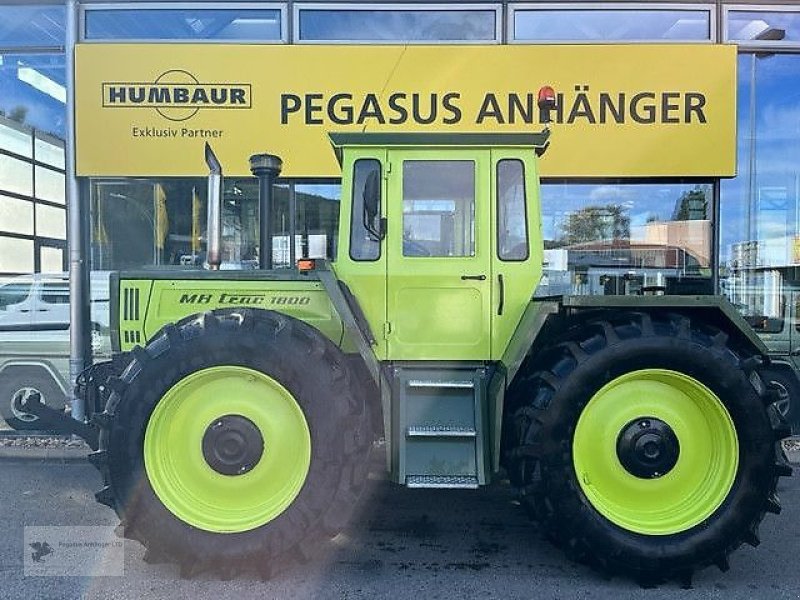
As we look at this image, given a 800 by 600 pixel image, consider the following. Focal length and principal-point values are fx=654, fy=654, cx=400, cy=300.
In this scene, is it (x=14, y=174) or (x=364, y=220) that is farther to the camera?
(x=14, y=174)

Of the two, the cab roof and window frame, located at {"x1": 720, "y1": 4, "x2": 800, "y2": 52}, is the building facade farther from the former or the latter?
the cab roof

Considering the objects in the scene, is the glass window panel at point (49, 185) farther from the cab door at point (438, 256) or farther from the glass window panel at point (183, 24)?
the cab door at point (438, 256)

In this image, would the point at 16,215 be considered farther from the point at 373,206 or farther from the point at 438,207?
the point at 438,207

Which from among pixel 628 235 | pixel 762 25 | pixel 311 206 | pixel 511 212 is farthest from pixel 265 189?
pixel 762 25

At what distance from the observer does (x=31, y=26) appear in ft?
22.3

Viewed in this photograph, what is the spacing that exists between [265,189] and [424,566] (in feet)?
8.62

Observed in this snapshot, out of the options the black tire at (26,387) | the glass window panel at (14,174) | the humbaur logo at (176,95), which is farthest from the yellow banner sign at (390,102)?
the black tire at (26,387)

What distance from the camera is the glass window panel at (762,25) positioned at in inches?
260

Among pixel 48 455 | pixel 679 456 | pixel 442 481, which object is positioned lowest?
Result: pixel 48 455

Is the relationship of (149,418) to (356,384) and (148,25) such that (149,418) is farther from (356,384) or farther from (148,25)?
(148,25)

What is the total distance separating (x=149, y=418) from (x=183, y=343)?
1.52 ft

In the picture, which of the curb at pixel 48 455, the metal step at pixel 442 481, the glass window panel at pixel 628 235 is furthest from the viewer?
the glass window panel at pixel 628 235

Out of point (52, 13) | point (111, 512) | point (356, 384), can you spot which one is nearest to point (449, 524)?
point (356, 384)

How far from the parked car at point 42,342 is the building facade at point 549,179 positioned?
38cm
